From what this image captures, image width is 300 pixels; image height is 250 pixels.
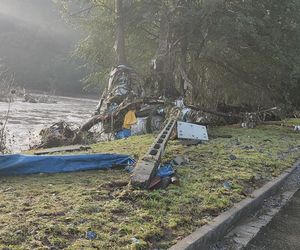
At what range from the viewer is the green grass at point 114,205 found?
4.03 metres

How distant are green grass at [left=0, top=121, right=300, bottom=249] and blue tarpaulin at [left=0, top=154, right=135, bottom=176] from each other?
206mm

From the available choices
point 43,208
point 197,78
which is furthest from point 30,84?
point 43,208

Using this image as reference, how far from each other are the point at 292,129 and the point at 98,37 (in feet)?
40.4

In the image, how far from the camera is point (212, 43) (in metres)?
18.2

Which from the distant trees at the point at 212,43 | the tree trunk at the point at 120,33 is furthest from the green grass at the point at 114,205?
the tree trunk at the point at 120,33

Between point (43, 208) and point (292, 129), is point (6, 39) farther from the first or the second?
point (43, 208)

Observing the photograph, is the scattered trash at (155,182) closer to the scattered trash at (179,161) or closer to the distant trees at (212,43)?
the scattered trash at (179,161)

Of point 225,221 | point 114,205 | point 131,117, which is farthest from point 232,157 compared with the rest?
point 131,117

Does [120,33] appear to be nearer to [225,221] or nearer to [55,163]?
[55,163]

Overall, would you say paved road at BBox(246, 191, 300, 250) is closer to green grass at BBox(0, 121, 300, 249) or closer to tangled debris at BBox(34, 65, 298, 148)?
green grass at BBox(0, 121, 300, 249)

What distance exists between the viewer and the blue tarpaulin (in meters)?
6.79

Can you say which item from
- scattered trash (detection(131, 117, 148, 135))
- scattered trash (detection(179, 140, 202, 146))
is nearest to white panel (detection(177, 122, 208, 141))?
scattered trash (detection(179, 140, 202, 146))

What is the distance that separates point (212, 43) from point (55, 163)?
1258cm

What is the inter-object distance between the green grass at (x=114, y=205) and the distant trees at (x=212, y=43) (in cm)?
1051
